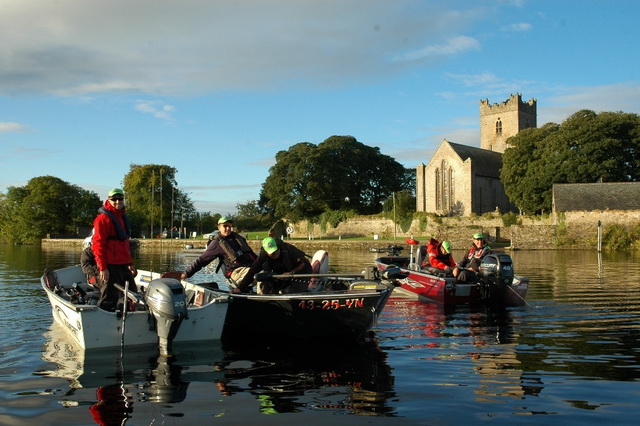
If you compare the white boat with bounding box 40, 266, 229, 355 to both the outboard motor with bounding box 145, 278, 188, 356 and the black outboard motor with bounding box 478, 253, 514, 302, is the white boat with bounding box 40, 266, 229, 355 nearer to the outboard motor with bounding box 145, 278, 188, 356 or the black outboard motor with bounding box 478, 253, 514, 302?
the outboard motor with bounding box 145, 278, 188, 356

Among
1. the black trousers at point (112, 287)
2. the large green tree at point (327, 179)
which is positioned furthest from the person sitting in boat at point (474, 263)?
the large green tree at point (327, 179)

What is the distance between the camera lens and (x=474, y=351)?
9.17 m

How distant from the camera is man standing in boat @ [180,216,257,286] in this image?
10.9 m

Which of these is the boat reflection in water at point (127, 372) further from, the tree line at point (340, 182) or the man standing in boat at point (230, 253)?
the tree line at point (340, 182)

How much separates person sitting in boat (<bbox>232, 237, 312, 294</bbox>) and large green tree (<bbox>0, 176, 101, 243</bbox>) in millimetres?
69270

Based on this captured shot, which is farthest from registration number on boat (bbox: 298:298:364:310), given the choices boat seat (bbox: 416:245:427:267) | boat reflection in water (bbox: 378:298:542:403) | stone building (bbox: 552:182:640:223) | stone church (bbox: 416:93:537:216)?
stone church (bbox: 416:93:537:216)

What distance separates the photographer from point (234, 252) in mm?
10992

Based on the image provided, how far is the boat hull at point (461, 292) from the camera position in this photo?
13562 mm

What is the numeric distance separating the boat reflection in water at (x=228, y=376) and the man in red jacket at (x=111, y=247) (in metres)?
0.94

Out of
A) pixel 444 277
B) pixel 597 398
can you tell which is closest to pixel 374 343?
pixel 597 398

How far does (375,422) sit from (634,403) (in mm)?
2786

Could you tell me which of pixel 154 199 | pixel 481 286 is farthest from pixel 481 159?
pixel 481 286

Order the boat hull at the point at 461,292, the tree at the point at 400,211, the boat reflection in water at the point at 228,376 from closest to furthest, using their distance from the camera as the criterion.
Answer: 1. the boat reflection in water at the point at 228,376
2. the boat hull at the point at 461,292
3. the tree at the point at 400,211

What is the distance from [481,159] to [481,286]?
59.8 metres
